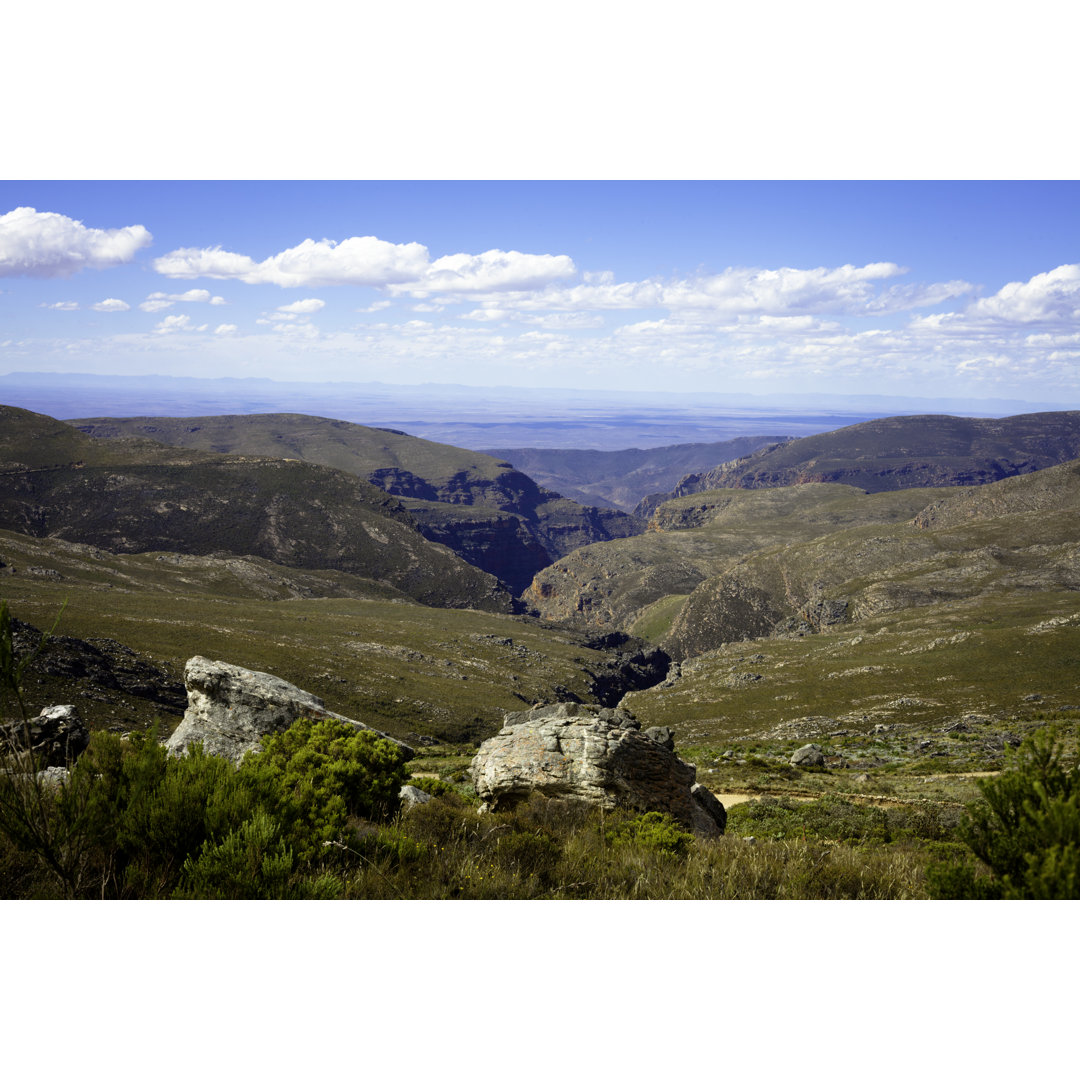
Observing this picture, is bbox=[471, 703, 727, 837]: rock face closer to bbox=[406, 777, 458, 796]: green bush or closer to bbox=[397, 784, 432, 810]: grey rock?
bbox=[406, 777, 458, 796]: green bush

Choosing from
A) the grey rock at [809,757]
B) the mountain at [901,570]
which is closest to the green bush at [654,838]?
the grey rock at [809,757]

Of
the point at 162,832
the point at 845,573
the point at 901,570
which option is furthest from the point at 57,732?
the point at 845,573

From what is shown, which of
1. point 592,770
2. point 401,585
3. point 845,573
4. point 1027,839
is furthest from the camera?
point 401,585

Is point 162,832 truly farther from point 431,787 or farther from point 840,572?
point 840,572

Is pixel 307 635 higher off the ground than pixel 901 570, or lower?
lower

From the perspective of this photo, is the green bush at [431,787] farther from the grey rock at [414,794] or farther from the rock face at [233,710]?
the rock face at [233,710]

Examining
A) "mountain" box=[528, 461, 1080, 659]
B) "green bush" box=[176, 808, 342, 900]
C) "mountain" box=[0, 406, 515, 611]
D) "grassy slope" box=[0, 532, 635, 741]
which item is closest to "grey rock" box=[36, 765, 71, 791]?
"green bush" box=[176, 808, 342, 900]

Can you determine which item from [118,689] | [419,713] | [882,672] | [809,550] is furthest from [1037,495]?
[118,689]
